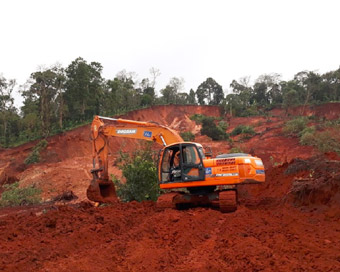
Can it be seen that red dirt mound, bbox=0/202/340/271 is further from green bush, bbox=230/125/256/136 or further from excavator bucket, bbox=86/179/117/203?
green bush, bbox=230/125/256/136

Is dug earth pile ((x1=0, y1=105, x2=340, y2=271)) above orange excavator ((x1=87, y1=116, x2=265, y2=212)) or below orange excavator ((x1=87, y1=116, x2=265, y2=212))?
below

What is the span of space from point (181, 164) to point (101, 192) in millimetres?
3442

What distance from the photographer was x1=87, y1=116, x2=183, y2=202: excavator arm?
497 inches

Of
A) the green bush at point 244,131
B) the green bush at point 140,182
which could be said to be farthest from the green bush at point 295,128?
the green bush at point 140,182

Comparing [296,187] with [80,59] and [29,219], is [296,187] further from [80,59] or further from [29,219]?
[80,59]

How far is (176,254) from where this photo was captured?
698cm

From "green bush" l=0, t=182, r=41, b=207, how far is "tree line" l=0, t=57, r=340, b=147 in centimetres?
1552

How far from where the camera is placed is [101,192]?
12.9 meters

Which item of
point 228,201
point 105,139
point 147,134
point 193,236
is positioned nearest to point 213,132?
point 147,134

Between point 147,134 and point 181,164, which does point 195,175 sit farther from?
point 147,134

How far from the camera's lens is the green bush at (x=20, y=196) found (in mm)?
19986

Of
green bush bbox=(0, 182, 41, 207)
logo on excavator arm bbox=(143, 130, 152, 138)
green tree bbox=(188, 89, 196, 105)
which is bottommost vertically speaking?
green bush bbox=(0, 182, 41, 207)

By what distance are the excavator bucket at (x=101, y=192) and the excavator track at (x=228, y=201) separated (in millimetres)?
4148

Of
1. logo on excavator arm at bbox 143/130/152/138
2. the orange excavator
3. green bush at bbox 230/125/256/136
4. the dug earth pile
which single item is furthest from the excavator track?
green bush at bbox 230/125/256/136
